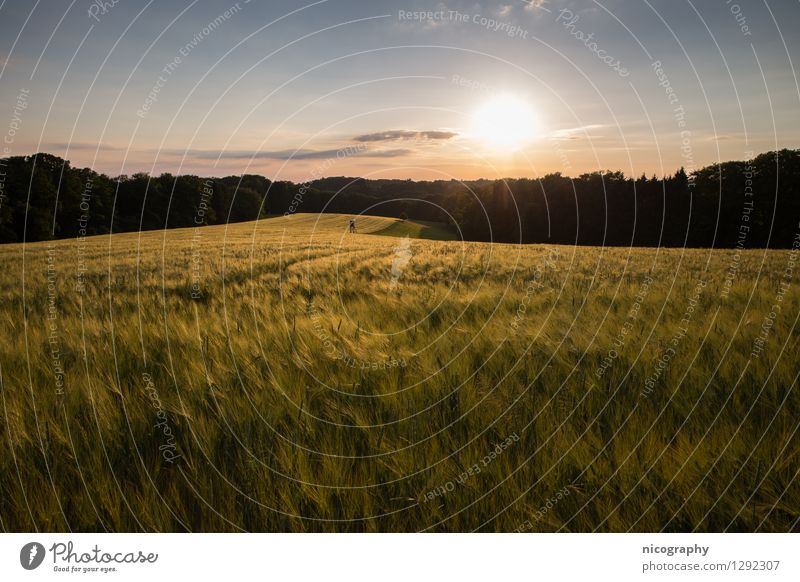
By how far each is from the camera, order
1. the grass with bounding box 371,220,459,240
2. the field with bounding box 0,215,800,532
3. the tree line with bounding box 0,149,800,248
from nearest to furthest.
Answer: the field with bounding box 0,215,800,532 < the tree line with bounding box 0,149,800,248 < the grass with bounding box 371,220,459,240

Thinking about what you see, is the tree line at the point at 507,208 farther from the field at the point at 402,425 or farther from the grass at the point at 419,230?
the field at the point at 402,425

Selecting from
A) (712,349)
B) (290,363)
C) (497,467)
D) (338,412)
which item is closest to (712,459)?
(497,467)
